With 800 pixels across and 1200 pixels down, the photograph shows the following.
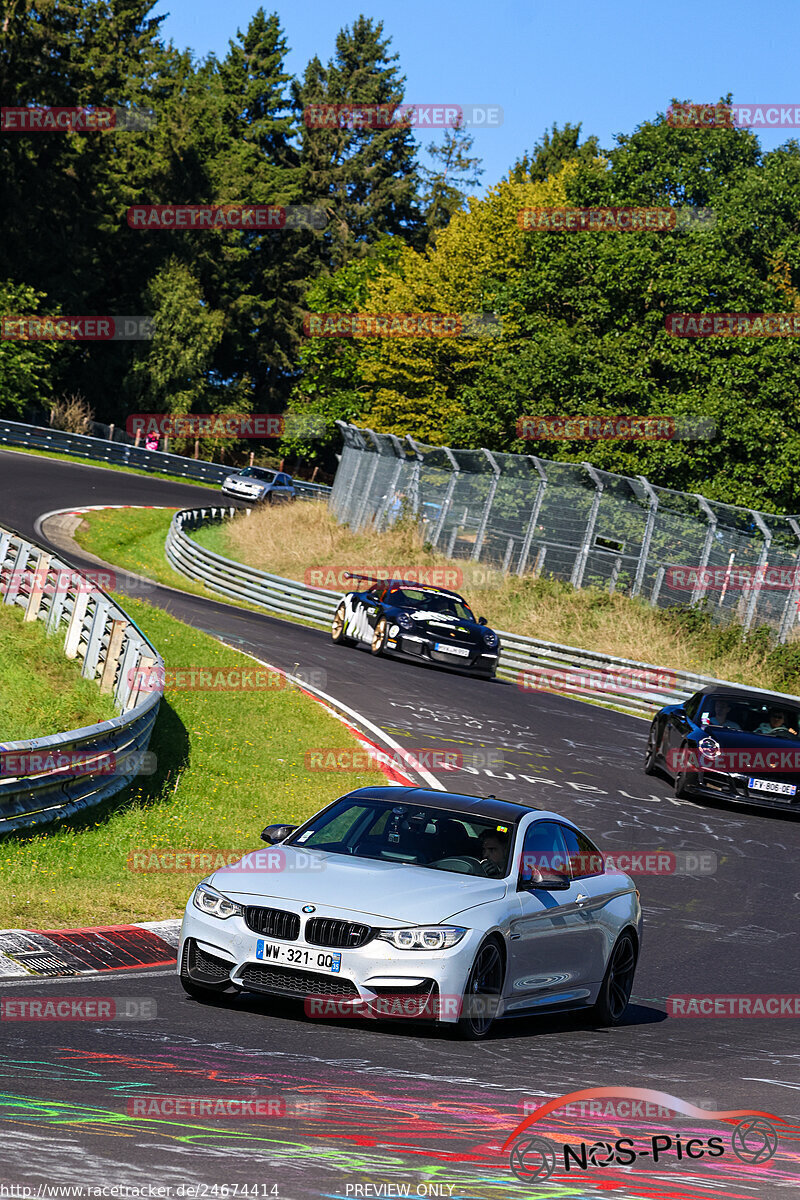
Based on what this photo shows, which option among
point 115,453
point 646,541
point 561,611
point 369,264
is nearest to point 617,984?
point 646,541

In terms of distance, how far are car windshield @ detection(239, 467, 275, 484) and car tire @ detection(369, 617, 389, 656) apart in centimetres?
3011

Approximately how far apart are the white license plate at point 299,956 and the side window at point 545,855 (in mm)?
1407

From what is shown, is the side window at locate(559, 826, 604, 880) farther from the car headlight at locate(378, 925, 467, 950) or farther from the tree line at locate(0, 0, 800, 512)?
the tree line at locate(0, 0, 800, 512)

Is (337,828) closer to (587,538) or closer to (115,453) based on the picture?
(587,538)

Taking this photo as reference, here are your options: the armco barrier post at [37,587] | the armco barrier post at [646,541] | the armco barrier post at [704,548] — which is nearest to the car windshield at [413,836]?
the armco barrier post at [37,587]

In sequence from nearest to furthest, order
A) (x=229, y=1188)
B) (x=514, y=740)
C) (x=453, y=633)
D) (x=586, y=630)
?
(x=229, y=1188), (x=514, y=740), (x=453, y=633), (x=586, y=630)

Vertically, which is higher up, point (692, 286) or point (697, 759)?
point (692, 286)

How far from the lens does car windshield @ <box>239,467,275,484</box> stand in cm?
5809

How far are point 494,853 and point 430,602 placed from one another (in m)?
19.5

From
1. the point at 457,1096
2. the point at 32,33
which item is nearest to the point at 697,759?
the point at 457,1096

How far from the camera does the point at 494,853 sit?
8547mm

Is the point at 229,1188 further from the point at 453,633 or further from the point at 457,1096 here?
the point at 453,633

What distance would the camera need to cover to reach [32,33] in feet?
219

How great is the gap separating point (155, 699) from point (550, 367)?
31.8m
